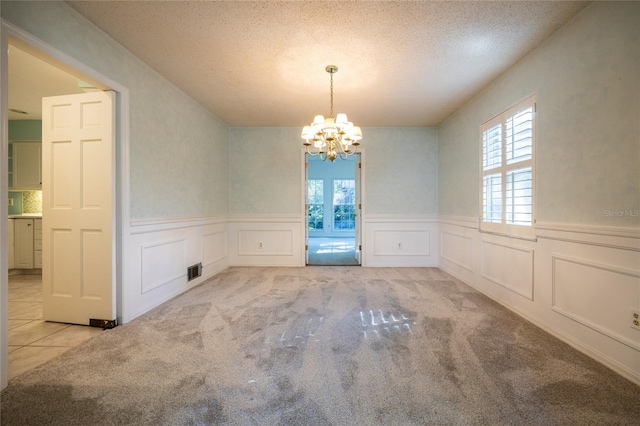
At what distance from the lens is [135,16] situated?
224 centimetres

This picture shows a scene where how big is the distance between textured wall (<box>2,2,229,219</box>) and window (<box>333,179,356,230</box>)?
20.0 feet

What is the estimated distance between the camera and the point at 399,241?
5336 mm

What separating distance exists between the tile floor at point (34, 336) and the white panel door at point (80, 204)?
16 cm

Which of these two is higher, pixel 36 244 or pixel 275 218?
pixel 275 218

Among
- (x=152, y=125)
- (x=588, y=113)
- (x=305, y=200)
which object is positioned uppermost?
(x=152, y=125)

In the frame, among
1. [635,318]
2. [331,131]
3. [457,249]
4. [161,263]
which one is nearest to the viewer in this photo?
[635,318]

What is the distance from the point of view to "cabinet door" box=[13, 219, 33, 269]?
4.57m

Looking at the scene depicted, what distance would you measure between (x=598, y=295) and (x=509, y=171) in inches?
59.4

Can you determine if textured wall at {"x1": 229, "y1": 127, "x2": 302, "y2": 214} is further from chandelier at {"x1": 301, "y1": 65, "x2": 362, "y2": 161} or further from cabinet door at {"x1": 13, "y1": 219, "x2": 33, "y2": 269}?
cabinet door at {"x1": 13, "y1": 219, "x2": 33, "y2": 269}

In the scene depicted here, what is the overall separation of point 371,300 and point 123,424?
8.35 feet

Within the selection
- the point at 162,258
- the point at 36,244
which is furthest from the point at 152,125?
the point at 36,244

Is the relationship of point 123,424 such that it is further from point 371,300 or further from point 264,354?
point 371,300

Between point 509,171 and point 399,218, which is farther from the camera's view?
point 399,218

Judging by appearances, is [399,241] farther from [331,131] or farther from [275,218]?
[331,131]
